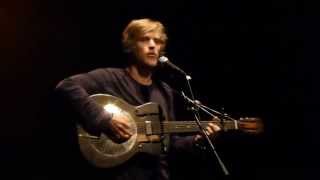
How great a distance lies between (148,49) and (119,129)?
0.52 metres

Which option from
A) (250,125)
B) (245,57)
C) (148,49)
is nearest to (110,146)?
(148,49)

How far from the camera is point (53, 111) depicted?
2830mm

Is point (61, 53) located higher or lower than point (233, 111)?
higher

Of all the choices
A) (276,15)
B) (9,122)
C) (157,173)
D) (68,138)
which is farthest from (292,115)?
(9,122)

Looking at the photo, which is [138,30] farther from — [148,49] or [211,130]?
[211,130]

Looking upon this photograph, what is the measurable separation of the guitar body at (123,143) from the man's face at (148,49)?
248 millimetres

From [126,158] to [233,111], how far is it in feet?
3.81

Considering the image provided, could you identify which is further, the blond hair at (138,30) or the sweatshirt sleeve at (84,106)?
the blond hair at (138,30)

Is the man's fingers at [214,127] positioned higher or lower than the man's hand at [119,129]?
lower

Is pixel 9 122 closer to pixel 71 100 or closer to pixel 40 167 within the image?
pixel 40 167

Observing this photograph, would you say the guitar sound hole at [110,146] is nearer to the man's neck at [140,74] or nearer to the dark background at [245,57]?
the man's neck at [140,74]

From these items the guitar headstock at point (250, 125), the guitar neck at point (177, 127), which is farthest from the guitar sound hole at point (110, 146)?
the guitar headstock at point (250, 125)

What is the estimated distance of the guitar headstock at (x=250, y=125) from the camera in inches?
109

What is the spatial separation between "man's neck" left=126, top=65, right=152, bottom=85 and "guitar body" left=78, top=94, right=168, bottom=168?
0.17 m
